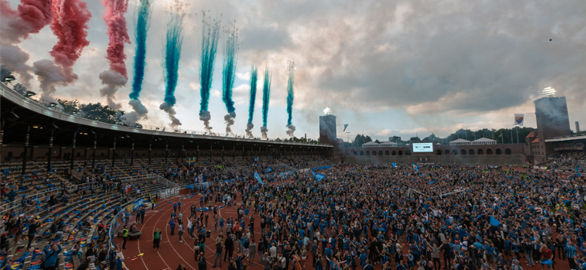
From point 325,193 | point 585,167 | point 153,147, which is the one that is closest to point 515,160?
point 585,167

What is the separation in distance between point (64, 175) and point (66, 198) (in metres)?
7.86

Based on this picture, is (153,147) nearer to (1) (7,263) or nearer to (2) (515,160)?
(1) (7,263)

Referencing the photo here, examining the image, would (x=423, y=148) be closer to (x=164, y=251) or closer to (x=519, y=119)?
(x=519, y=119)

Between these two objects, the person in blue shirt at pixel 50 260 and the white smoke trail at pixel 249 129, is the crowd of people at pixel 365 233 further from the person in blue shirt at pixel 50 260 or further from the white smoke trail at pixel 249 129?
the white smoke trail at pixel 249 129

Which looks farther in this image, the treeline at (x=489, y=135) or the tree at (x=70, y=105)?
the treeline at (x=489, y=135)

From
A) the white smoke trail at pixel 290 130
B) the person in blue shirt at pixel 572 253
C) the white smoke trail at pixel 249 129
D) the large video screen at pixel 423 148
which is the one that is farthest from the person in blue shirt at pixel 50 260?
the large video screen at pixel 423 148

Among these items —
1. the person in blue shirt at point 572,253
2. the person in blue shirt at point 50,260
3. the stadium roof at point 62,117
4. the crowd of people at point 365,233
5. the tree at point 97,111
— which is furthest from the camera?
the tree at point 97,111

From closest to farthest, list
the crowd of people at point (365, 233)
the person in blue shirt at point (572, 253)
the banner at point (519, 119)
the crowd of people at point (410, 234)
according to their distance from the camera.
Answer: the crowd of people at point (365, 233)
the person in blue shirt at point (572, 253)
the crowd of people at point (410, 234)
the banner at point (519, 119)

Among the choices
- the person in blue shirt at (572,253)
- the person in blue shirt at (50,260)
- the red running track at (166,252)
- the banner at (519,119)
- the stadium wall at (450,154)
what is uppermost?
the banner at (519,119)

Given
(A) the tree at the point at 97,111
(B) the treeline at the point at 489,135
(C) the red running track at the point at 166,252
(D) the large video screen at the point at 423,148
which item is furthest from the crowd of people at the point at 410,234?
(B) the treeline at the point at 489,135

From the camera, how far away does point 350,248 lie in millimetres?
13828

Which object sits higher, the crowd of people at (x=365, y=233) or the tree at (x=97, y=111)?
the tree at (x=97, y=111)

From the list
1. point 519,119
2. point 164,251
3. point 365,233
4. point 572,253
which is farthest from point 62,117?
point 519,119

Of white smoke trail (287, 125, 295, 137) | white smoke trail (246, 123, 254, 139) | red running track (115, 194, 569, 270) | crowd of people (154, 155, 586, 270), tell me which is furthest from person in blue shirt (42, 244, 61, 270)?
white smoke trail (287, 125, 295, 137)
